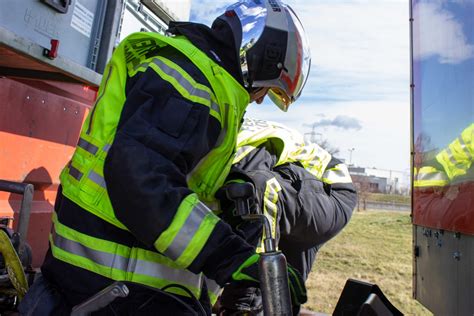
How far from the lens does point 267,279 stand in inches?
53.8

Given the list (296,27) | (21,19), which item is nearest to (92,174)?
(296,27)

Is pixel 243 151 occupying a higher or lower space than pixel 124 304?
higher

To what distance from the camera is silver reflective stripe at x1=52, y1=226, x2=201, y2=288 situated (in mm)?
1538

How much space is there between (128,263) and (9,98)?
1.33 metres

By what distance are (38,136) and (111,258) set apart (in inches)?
54.4

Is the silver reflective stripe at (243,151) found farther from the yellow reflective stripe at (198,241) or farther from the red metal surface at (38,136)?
the yellow reflective stripe at (198,241)

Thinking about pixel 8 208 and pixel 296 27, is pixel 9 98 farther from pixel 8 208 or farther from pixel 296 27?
pixel 296 27

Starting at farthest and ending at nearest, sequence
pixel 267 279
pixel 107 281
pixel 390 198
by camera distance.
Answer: pixel 390 198 → pixel 107 281 → pixel 267 279

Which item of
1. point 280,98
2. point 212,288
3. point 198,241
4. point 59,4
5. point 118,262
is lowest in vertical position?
point 212,288

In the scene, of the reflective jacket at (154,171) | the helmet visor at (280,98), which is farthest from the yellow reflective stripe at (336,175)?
the reflective jacket at (154,171)

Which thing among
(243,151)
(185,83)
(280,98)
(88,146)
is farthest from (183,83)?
(243,151)

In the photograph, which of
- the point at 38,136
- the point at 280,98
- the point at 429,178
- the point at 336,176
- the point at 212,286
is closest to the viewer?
the point at 212,286

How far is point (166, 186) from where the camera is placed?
4.53ft

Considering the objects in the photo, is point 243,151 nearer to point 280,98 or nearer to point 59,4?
point 280,98
